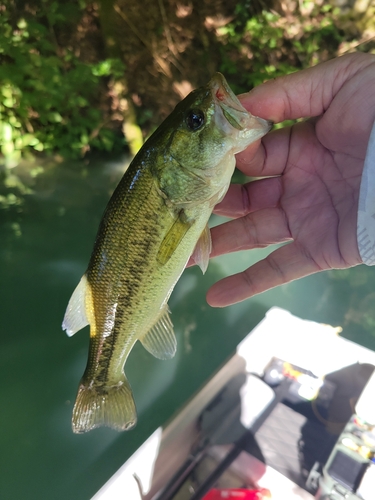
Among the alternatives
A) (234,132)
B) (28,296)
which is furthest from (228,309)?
(234,132)

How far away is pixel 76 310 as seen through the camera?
135cm

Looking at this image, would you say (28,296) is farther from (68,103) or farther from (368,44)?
(368,44)

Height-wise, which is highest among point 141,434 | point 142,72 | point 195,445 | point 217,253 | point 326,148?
point 142,72

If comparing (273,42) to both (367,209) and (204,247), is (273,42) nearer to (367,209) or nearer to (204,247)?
(367,209)

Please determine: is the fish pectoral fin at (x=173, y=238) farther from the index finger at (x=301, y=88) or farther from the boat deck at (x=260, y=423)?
the boat deck at (x=260, y=423)

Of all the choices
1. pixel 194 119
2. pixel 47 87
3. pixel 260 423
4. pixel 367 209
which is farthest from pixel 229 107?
pixel 47 87

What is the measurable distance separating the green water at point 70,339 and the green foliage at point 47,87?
31.1 inches

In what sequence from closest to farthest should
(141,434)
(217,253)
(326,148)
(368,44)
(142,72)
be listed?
(326,148) → (217,253) → (141,434) → (368,44) → (142,72)

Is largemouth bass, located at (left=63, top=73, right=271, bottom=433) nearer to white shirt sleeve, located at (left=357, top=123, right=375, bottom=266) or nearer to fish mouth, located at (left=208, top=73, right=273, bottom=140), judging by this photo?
fish mouth, located at (left=208, top=73, right=273, bottom=140)

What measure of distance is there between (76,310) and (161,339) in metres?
0.35

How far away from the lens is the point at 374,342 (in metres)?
3.11

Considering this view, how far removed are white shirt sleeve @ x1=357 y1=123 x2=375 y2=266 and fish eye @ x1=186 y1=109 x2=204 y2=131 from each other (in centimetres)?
62

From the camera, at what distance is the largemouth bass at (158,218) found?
119 cm

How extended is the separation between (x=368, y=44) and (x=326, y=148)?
4209 millimetres
